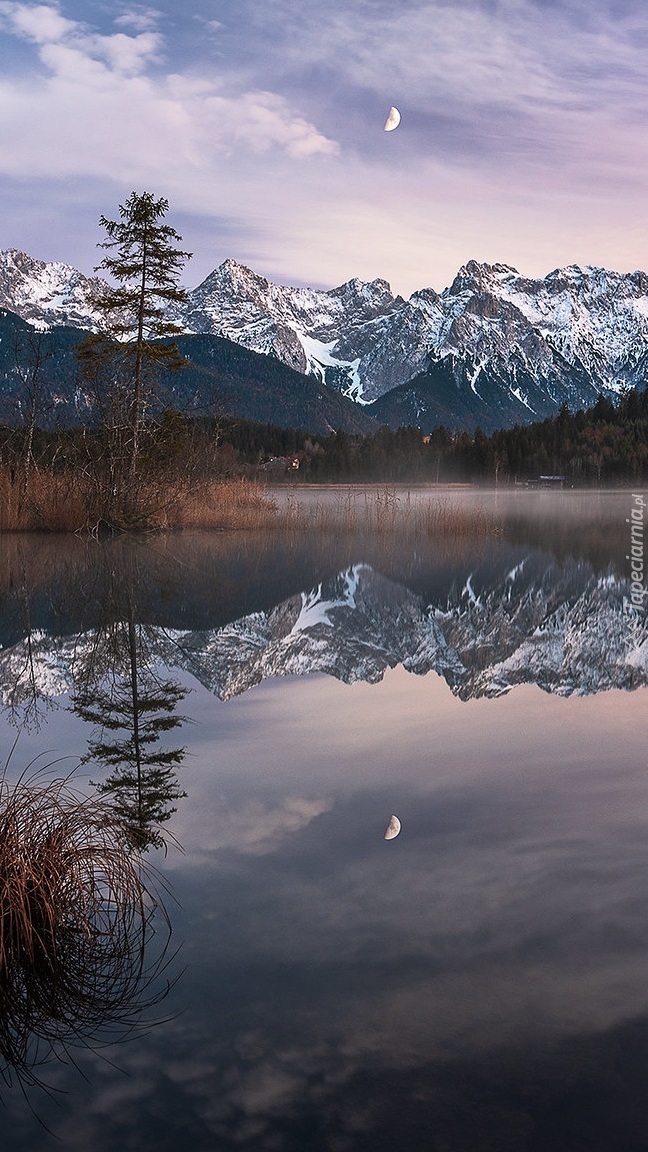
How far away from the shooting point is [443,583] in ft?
74.8

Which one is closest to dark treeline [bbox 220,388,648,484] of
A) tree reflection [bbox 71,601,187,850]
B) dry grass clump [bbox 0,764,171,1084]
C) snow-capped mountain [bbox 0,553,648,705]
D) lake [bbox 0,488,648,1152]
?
snow-capped mountain [bbox 0,553,648,705]

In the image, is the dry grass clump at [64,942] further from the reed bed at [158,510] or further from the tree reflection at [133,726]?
the reed bed at [158,510]

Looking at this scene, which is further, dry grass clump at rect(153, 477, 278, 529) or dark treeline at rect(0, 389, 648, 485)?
dark treeline at rect(0, 389, 648, 485)

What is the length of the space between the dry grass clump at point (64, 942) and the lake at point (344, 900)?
2 cm

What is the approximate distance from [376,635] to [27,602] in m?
6.39

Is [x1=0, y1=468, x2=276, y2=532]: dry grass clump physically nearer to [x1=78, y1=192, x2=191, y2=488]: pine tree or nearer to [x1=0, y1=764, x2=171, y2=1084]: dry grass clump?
[x1=78, y1=192, x2=191, y2=488]: pine tree

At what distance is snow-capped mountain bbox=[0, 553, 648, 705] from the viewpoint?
39.8ft

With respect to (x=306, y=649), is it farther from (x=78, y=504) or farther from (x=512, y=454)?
(x=512, y=454)

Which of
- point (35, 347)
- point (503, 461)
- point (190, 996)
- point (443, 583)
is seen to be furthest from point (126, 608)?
point (503, 461)

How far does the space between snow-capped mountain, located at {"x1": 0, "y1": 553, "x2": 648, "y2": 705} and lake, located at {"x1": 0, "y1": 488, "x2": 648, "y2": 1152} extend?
0.32 feet

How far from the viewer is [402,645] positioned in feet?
49.6

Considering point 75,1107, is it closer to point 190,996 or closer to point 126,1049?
point 126,1049

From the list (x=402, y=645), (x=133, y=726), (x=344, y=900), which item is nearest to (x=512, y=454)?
(x=402, y=645)

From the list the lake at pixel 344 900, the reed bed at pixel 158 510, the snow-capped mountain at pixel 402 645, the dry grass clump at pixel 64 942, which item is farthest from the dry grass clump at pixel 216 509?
the dry grass clump at pixel 64 942
